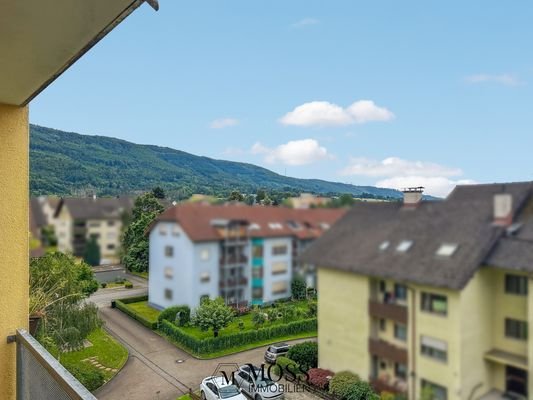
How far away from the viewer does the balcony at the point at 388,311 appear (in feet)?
2.84

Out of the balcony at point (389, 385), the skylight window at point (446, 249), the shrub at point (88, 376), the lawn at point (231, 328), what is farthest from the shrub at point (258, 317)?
the shrub at point (88, 376)

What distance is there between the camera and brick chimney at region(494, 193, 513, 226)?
2.52 ft

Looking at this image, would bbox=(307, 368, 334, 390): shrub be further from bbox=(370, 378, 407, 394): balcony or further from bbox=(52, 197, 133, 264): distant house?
bbox=(52, 197, 133, 264): distant house

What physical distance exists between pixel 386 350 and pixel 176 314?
82 cm

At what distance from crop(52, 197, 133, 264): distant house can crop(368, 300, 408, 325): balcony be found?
3.16 feet

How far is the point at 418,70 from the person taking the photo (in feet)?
4.66

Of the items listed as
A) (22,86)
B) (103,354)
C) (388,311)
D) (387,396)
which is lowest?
(103,354)

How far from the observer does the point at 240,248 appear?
947 mm

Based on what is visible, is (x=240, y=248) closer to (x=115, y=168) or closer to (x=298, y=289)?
(x=298, y=289)

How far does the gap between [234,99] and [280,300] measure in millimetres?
1210

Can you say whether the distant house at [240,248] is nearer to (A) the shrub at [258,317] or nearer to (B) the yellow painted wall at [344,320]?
(B) the yellow painted wall at [344,320]

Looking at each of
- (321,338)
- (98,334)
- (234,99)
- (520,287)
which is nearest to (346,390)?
(321,338)

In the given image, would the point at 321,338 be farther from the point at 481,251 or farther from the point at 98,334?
the point at 98,334

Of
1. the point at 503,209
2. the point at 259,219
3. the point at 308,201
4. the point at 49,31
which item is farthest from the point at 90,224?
the point at 503,209
